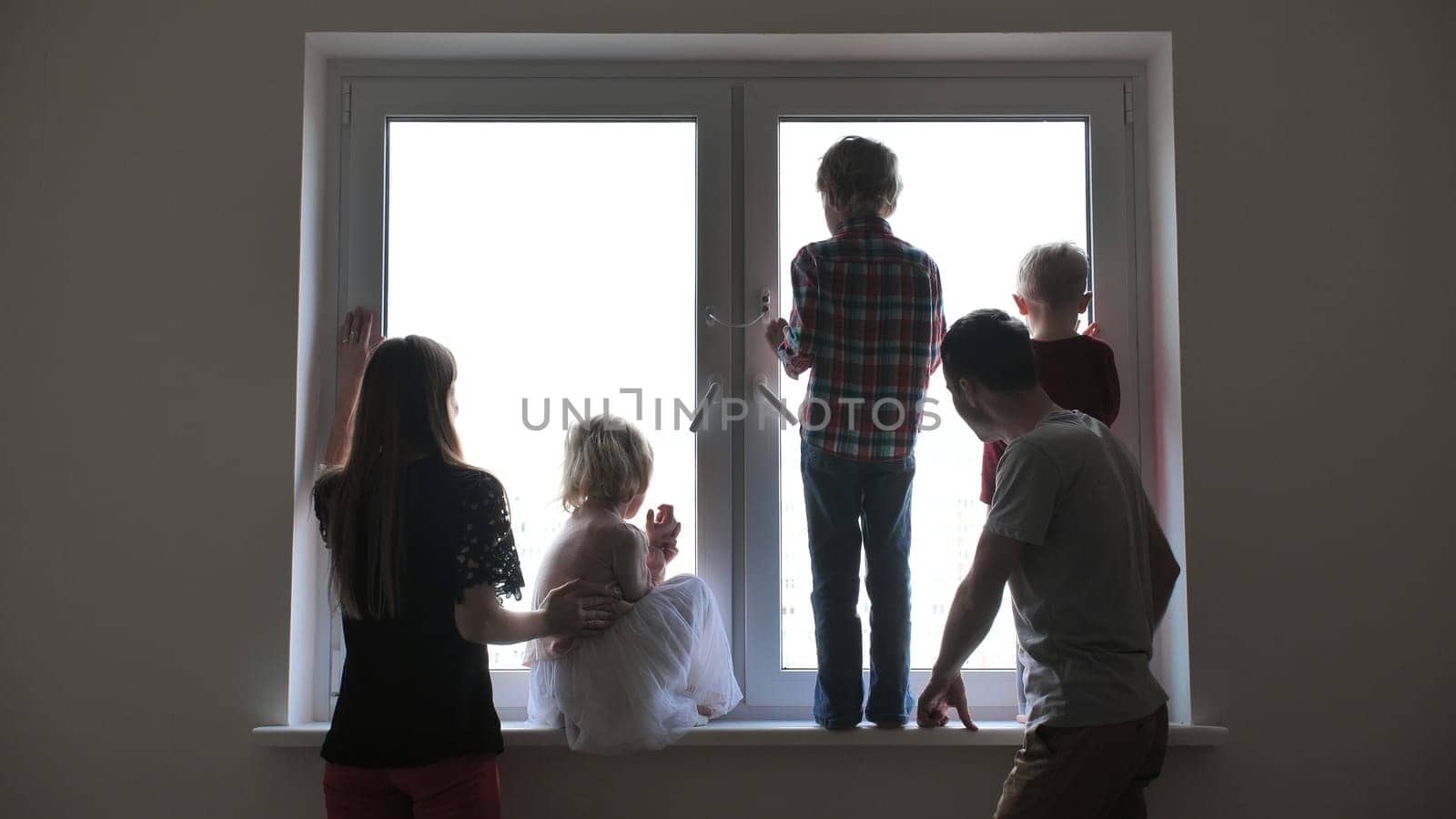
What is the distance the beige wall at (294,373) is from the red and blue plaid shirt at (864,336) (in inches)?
19.5

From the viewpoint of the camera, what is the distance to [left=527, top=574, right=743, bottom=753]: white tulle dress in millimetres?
1810

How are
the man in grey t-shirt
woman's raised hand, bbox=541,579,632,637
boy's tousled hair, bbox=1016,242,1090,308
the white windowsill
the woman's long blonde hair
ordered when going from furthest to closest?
boy's tousled hair, bbox=1016,242,1090,308
the white windowsill
woman's raised hand, bbox=541,579,632,637
the woman's long blonde hair
the man in grey t-shirt

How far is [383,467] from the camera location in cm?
158

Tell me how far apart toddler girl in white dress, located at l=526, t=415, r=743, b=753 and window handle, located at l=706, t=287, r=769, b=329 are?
32cm

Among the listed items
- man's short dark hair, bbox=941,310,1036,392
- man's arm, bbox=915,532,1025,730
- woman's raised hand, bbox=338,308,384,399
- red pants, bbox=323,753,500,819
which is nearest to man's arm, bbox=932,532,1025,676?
man's arm, bbox=915,532,1025,730

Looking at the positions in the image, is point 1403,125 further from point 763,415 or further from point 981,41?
point 763,415

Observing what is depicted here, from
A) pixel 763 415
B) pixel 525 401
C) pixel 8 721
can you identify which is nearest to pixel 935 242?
pixel 763 415

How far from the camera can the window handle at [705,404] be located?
2.12 m

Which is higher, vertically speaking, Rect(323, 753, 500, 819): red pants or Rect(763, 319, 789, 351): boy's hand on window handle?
Rect(763, 319, 789, 351): boy's hand on window handle

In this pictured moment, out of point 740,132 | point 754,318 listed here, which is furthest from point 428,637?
point 740,132

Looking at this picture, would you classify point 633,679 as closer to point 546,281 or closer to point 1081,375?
point 546,281

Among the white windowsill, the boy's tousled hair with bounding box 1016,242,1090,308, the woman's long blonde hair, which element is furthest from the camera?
the boy's tousled hair with bounding box 1016,242,1090,308

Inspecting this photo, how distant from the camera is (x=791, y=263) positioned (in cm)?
199

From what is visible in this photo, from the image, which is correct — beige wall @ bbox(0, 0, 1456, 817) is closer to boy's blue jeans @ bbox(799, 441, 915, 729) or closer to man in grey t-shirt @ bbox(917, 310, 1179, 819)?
boy's blue jeans @ bbox(799, 441, 915, 729)
